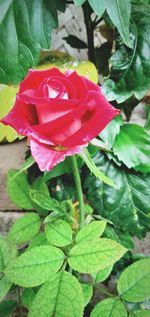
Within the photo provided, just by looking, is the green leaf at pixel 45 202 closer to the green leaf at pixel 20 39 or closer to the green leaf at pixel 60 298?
the green leaf at pixel 60 298

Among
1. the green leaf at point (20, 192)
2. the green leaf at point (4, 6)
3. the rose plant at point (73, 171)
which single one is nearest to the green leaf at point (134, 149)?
the rose plant at point (73, 171)

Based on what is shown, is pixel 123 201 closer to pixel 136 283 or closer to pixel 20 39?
pixel 136 283

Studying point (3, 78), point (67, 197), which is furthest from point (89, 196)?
point (3, 78)

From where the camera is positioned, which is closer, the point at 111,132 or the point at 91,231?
the point at 91,231

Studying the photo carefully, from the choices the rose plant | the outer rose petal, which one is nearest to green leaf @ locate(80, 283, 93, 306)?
the rose plant

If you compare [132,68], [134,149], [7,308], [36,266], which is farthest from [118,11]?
[7,308]

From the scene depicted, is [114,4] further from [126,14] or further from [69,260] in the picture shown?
[69,260]
